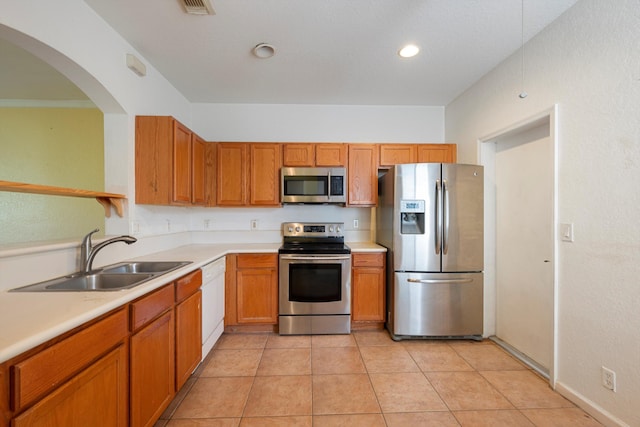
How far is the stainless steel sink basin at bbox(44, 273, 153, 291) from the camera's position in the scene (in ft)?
5.00

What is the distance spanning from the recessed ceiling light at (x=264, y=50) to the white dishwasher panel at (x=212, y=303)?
6.31 feet

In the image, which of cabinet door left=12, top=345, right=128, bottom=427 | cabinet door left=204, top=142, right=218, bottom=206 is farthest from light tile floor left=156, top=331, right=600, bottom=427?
cabinet door left=204, top=142, right=218, bottom=206

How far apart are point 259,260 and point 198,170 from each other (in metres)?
1.18

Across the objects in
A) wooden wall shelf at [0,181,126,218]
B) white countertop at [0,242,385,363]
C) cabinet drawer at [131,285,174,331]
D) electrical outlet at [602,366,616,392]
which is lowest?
electrical outlet at [602,366,616,392]

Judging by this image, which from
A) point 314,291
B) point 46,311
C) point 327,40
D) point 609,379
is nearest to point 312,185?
point 314,291

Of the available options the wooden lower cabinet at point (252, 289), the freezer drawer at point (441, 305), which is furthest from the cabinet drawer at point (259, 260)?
the freezer drawer at point (441, 305)

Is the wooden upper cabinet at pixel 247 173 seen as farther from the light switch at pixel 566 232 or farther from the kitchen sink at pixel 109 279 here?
the light switch at pixel 566 232

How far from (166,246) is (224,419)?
1.77m

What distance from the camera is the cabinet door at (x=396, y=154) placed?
3.19 m

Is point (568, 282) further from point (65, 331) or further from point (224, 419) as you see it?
point (65, 331)

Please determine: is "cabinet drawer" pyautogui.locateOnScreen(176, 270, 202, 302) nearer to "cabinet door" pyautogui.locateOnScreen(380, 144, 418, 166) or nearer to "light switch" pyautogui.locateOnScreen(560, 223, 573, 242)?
"cabinet door" pyautogui.locateOnScreen(380, 144, 418, 166)

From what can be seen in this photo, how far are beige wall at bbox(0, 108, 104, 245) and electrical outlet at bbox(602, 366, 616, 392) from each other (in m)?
4.78

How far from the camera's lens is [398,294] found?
266 cm

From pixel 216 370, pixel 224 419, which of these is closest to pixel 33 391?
pixel 224 419
